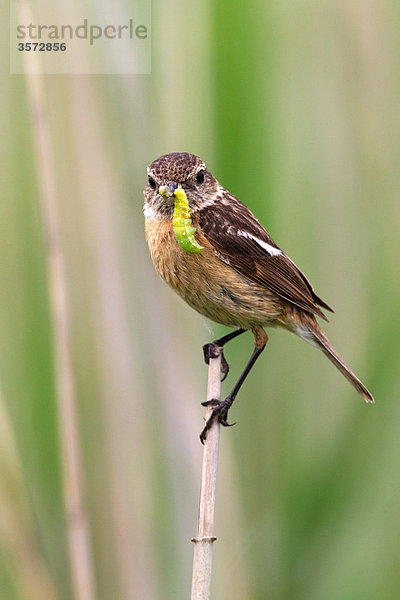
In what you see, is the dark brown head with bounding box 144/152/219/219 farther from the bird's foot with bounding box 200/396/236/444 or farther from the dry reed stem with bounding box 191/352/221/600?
the dry reed stem with bounding box 191/352/221/600

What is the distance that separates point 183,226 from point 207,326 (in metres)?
0.42

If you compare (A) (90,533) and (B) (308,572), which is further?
(A) (90,533)

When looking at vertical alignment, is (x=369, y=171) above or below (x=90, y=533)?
above

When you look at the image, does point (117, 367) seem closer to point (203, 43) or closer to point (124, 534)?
point (124, 534)

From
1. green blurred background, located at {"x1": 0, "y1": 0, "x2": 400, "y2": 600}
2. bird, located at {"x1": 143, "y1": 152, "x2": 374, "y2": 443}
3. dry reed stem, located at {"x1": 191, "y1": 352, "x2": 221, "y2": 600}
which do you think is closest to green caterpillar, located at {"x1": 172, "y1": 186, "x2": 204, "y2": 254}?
bird, located at {"x1": 143, "y1": 152, "x2": 374, "y2": 443}

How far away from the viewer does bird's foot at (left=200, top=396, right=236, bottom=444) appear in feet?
7.08

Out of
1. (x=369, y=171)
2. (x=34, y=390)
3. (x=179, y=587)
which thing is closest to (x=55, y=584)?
(x=179, y=587)

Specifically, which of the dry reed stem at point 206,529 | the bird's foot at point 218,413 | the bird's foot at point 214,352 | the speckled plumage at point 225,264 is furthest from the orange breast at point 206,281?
the dry reed stem at point 206,529

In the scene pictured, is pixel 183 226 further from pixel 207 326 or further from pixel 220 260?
pixel 207 326

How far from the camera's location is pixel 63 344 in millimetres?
2219

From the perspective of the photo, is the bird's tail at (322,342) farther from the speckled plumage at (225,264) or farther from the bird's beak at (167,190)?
the bird's beak at (167,190)

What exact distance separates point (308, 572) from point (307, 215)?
963 mm

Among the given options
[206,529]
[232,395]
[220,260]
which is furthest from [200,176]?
[206,529]

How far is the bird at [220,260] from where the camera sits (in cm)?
224
